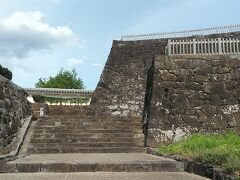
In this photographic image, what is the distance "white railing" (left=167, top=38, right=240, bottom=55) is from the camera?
12.1 meters

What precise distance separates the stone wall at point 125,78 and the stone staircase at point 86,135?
7.00m

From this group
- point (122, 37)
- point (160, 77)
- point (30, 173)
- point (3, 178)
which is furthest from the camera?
point (122, 37)

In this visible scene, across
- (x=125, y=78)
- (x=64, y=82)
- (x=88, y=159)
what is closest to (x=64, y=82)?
(x=64, y=82)

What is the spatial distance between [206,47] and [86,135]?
480cm

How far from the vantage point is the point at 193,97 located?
11.2m

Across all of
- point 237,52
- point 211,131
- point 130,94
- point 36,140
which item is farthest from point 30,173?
point 130,94

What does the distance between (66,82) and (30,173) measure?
1387 inches

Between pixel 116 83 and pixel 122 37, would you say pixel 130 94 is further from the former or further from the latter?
pixel 122 37

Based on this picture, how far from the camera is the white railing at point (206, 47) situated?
12063mm

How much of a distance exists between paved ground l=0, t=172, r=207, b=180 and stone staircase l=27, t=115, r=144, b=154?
3.83 m

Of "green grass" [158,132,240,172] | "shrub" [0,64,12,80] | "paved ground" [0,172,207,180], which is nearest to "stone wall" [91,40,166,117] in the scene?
"shrub" [0,64,12,80]

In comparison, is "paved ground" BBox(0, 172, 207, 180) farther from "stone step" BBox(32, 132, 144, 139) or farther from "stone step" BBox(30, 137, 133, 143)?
"stone step" BBox(32, 132, 144, 139)

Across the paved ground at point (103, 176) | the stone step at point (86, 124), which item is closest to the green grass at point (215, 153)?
the paved ground at point (103, 176)

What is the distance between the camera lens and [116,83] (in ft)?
71.5
